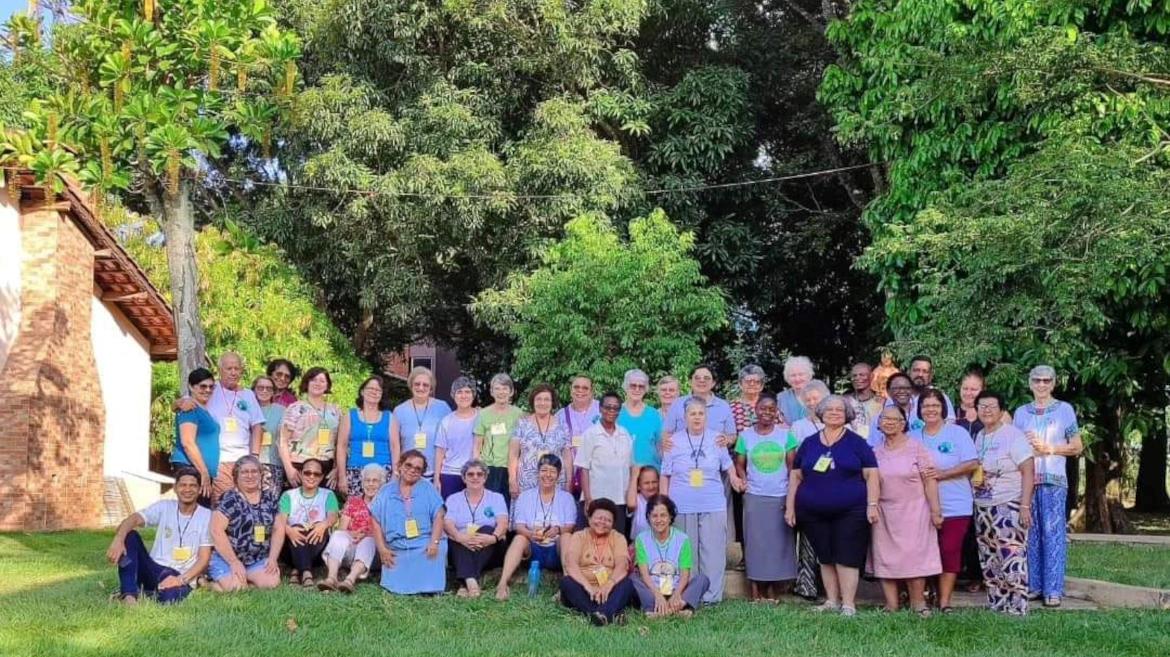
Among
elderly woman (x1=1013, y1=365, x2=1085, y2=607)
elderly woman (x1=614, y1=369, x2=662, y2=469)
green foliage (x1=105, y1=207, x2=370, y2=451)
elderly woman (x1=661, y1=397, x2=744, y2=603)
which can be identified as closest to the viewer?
elderly woman (x1=1013, y1=365, x2=1085, y2=607)

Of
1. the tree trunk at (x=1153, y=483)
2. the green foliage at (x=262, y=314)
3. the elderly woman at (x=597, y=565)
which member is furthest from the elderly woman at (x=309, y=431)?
the tree trunk at (x=1153, y=483)

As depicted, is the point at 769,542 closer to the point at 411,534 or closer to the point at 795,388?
the point at 795,388

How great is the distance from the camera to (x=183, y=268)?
10.0m

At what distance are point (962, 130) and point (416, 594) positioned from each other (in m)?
9.06

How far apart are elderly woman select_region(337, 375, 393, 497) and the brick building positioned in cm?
679

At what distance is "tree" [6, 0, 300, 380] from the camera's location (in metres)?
7.04

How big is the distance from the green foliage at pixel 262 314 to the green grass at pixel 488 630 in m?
11.3

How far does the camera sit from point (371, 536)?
8203mm

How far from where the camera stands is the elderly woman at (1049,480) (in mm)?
7699

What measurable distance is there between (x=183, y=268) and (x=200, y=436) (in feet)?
7.45

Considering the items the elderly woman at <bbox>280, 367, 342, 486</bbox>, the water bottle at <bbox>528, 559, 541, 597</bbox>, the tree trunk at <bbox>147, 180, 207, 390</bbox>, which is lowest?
the water bottle at <bbox>528, 559, 541, 597</bbox>

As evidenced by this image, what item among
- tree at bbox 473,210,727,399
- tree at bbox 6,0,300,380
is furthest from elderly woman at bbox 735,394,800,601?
tree at bbox 473,210,727,399

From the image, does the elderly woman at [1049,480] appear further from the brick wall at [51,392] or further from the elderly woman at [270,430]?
the brick wall at [51,392]

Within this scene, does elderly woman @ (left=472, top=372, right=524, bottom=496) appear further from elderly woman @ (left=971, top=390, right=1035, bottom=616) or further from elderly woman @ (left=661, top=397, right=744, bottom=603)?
elderly woman @ (left=971, top=390, right=1035, bottom=616)
